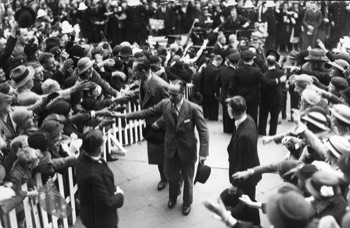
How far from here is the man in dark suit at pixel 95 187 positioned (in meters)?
4.62

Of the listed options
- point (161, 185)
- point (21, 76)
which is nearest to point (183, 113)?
point (161, 185)

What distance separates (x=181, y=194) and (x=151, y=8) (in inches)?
495

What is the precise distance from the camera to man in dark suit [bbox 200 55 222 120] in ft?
33.5

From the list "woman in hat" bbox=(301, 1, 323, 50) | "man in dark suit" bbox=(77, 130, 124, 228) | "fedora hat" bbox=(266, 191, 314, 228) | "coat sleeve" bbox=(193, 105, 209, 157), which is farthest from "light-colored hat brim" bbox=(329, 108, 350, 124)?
"woman in hat" bbox=(301, 1, 323, 50)

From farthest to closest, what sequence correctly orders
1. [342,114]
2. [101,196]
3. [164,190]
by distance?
[164,190] → [342,114] → [101,196]

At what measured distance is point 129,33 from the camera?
18.3 m

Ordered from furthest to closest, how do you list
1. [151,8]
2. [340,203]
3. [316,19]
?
[151,8], [316,19], [340,203]

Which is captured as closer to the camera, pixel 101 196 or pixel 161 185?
pixel 101 196

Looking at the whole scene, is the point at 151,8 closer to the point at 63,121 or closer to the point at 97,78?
the point at 97,78

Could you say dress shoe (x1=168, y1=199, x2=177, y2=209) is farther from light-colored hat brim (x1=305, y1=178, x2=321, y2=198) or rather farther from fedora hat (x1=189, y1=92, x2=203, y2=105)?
fedora hat (x1=189, y1=92, x2=203, y2=105)

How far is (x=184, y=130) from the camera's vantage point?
20.2ft

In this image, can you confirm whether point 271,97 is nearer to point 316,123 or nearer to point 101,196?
point 316,123

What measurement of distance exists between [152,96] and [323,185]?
374cm

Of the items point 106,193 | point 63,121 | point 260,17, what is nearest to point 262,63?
point 63,121
